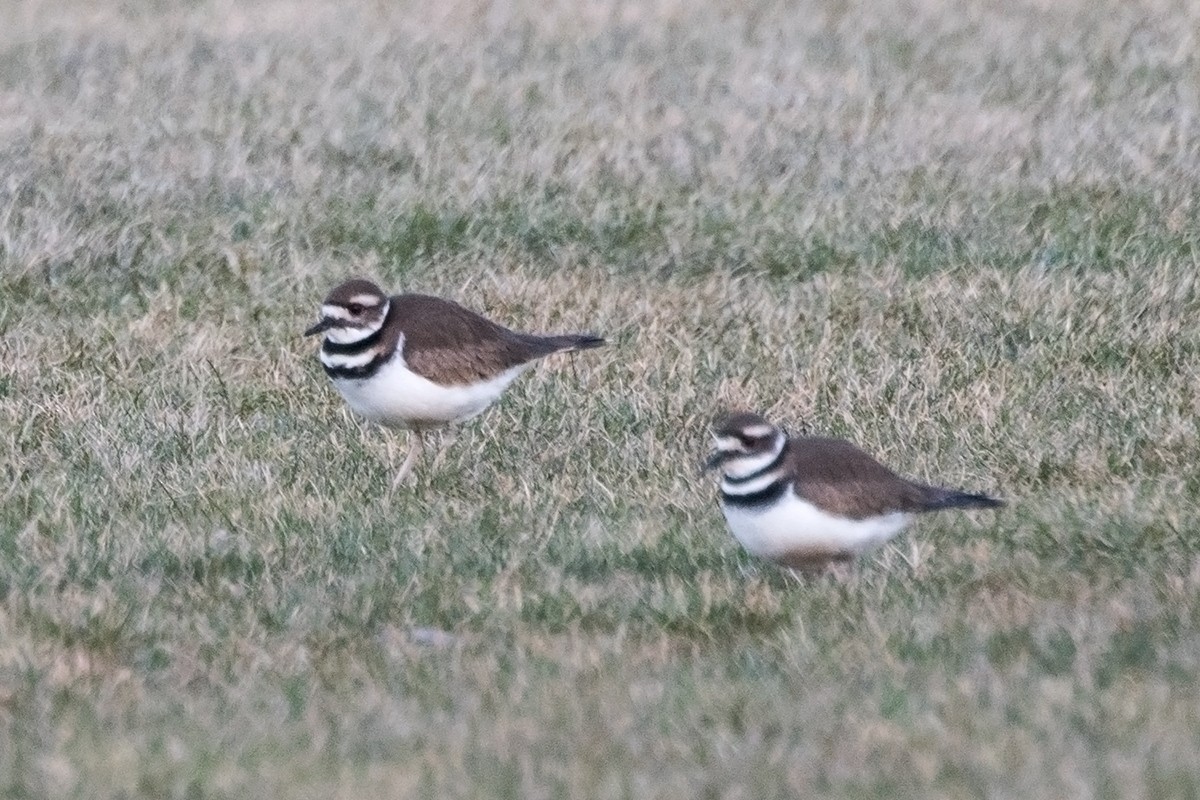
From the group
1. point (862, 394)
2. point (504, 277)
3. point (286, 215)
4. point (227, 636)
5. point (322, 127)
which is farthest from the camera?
point (322, 127)

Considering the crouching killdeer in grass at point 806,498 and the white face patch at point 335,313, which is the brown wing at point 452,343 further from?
the crouching killdeer in grass at point 806,498

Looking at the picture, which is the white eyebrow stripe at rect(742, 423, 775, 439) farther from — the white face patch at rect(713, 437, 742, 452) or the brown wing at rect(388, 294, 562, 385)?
the brown wing at rect(388, 294, 562, 385)

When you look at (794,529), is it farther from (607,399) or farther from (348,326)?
(607,399)

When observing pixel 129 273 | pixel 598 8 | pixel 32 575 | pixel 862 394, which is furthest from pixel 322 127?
pixel 32 575

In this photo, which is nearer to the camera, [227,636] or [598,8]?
[227,636]

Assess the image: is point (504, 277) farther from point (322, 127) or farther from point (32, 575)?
point (32, 575)

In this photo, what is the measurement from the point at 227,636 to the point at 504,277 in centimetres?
523

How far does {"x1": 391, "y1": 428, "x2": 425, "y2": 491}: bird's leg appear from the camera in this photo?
329 inches

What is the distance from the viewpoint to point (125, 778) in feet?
16.5

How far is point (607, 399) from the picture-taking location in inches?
370

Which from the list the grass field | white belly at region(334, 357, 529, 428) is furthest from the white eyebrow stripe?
white belly at region(334, 357, 529, 428)

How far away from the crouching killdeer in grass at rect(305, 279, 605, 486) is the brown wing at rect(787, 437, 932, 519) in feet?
6.43

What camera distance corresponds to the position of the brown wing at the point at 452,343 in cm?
Answer: 860

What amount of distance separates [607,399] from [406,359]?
44.7 inches
